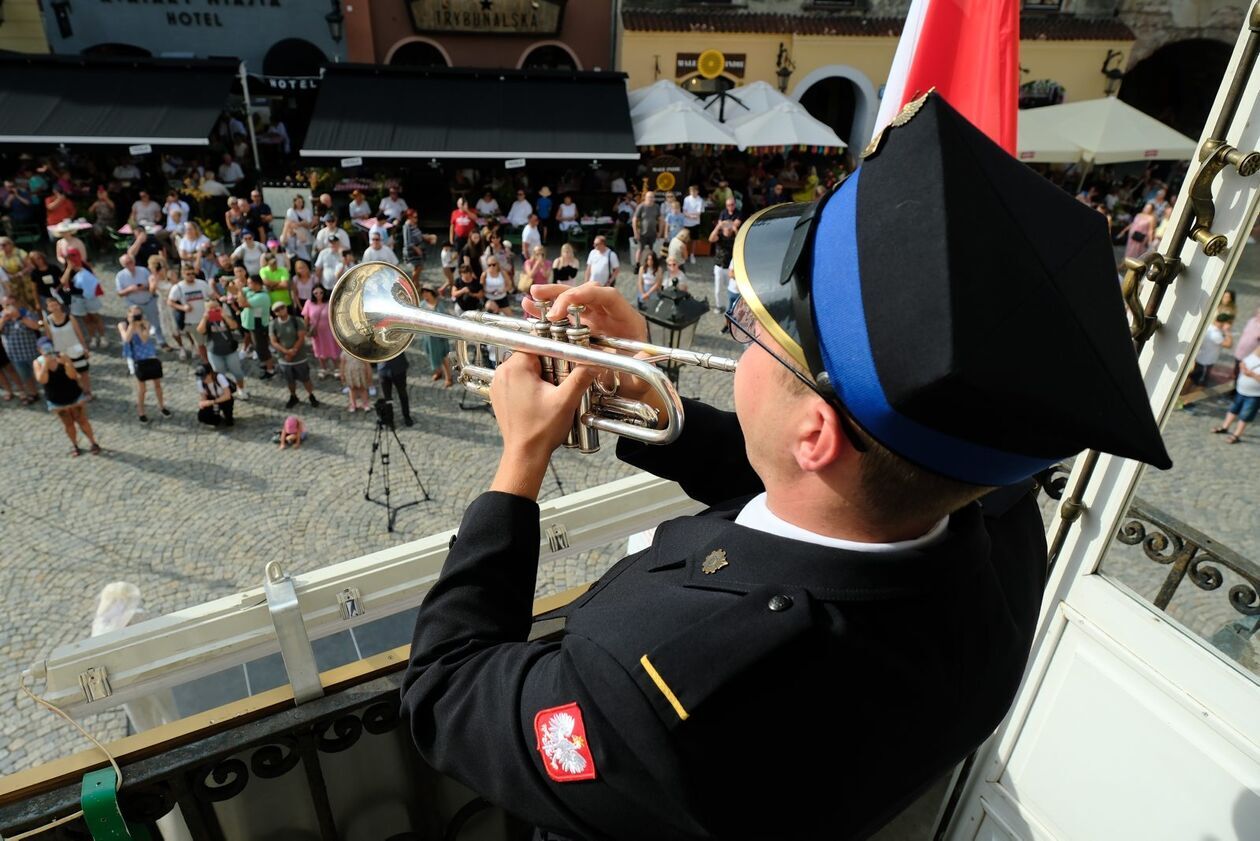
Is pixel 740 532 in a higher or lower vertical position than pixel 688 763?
higher

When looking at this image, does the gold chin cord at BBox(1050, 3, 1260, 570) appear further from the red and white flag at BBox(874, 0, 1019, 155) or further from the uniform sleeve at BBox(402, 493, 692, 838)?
the uniform sleeve at BBox(402, 493, 692, 838)

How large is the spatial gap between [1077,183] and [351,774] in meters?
22.1

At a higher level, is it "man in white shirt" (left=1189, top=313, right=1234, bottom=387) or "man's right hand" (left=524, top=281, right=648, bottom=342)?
"man's right hand" (left=524, top=281, right=648, bottom=342)

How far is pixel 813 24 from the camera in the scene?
21.2 metres

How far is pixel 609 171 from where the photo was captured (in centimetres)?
1912

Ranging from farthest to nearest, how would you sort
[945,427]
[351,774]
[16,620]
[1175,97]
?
[1175,97] → [16,620] → [351,774] → [945,427]

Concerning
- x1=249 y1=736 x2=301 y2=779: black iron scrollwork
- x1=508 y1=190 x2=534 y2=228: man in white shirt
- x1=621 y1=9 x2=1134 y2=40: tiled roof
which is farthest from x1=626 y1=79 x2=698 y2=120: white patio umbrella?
x1=249 y1=736 x2=301 y2=779: black iron scrollwork

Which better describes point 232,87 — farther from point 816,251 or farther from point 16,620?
point 816,251

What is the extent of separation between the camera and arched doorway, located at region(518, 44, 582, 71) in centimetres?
2130

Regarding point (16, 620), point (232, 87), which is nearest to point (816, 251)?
point (16, 620)

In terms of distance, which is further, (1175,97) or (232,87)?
(1175,97)

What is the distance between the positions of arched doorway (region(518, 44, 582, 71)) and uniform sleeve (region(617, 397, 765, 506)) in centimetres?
2117

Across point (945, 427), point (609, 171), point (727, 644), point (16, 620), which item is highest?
point (945, 427)

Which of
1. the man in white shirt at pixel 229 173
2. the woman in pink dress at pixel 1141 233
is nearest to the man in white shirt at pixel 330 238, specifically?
the man in white shirt at pixel 229 173
